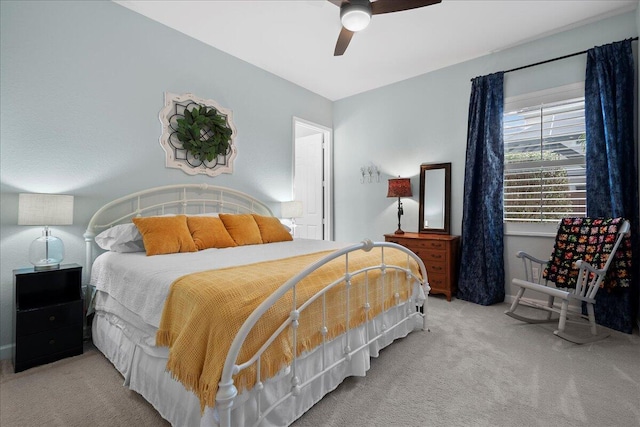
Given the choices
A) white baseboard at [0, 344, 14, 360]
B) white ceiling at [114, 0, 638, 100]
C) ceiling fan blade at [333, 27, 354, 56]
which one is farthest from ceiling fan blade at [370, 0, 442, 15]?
white baseboard at [0, 344, 14, 360]

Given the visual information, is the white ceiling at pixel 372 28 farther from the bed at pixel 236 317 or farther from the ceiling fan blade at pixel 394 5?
the bed at pixel 236 317

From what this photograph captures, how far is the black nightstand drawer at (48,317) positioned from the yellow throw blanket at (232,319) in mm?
1327

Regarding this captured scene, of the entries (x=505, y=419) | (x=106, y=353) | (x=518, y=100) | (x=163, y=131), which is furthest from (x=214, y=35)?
(x=505, y=419)

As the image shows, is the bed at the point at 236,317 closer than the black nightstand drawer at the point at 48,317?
Yes

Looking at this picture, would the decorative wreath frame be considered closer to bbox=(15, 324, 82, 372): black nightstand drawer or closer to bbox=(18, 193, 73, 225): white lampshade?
bbox=(18, 193, 73, 225): white lampshade

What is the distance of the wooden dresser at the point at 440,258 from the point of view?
366cm

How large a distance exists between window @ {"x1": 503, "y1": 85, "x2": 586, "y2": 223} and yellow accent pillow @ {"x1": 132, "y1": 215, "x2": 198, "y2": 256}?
11.6ft

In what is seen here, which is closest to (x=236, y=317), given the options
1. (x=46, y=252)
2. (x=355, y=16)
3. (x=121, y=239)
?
(x=121, y=239)

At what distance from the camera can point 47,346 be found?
2.20m

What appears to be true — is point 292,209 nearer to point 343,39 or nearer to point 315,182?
point 315,182

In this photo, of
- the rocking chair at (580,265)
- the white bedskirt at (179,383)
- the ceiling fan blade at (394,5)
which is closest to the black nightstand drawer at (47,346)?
the white bedskirt at (179,383)

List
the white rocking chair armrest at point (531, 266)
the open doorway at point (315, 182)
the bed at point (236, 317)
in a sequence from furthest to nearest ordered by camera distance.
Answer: the open doorway at point (315, 182), the white rocking chair armrest at point (531, 266), the bed at point (236, 317)

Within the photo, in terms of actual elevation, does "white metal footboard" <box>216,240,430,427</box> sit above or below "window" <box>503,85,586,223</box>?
below

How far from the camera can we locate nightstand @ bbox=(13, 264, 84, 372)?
2.10m
